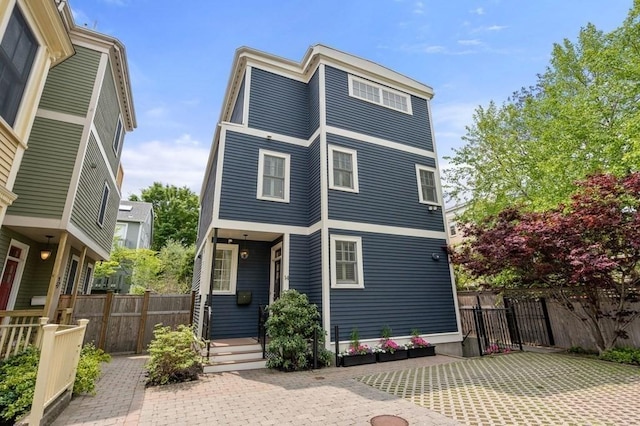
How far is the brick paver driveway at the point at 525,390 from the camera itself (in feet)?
13.0

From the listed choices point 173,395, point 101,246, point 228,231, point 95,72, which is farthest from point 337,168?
point 101,246

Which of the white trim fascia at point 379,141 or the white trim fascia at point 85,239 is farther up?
the white trim fascia at point 379,141

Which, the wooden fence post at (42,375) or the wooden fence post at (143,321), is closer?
the wooden fence post at (42,375)

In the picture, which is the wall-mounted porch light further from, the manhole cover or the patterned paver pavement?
the manhole cover

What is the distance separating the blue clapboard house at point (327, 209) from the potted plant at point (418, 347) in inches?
9.0

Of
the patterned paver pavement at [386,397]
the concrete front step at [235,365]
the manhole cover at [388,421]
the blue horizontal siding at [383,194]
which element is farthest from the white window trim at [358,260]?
the manhole cover at [388,421]

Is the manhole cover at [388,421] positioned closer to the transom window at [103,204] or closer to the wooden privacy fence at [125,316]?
the wooden privacy fence at [125,316]

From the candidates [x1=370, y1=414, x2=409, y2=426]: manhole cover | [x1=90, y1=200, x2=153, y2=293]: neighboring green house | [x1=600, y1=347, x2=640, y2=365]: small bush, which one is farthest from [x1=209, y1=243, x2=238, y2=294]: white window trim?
[x1=90, y1=200, x2=153, y2=293]: neighboring green house

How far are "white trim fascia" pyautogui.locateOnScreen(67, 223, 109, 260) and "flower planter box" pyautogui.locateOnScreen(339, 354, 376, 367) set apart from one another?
787 cm

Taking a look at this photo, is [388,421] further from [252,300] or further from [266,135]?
[266,135]

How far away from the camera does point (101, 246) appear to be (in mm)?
11617

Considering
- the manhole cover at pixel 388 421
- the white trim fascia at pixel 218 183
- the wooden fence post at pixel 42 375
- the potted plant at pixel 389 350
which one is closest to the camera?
the wooden fence post at pixel 42 375

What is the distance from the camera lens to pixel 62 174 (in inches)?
297

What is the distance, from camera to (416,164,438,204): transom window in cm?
1060
